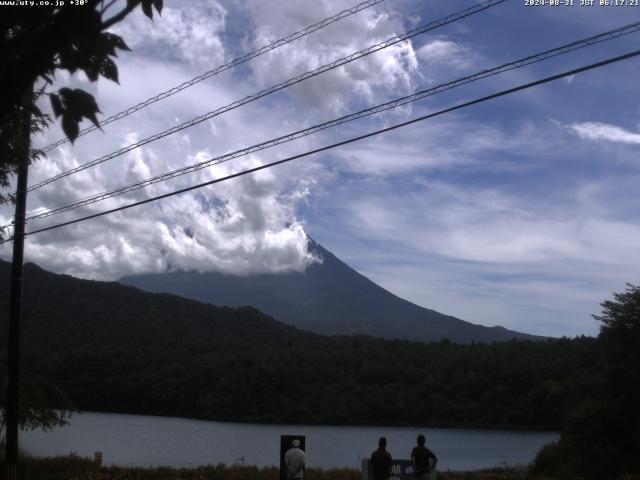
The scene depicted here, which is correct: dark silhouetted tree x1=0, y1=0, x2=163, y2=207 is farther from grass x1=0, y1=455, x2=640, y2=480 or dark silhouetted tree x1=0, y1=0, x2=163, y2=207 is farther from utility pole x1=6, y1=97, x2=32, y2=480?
grass x1=0, y1=455, x2=640, y2=480

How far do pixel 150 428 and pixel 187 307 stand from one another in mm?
70091

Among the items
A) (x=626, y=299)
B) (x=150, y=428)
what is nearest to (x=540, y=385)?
(x=150, y=428)

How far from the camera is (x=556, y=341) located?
87.6 meters

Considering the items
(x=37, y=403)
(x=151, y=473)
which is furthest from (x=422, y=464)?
(x=37, y=403)

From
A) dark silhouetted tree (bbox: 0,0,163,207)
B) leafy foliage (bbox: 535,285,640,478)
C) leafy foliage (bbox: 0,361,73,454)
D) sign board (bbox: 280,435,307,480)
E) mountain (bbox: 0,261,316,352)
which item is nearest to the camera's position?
dark silhouetted tree (bbox: 0,0,163,207)

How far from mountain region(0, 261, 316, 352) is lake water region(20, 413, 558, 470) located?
1219 centimetres

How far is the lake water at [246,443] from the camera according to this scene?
133 feet

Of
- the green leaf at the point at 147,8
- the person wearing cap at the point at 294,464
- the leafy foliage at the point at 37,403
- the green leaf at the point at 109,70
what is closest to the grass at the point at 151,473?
the leafy foliage at the point at 37,403

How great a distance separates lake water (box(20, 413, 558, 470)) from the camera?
40562 millimetres

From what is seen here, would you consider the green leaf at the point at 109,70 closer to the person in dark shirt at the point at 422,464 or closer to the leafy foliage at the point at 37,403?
the person in dark shirt at the point at 422,464

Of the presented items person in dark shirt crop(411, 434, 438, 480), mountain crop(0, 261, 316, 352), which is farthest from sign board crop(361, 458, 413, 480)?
mountain crop(0, 261, 316, 352)

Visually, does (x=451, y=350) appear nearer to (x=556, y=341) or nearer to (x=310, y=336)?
(x=556, y=341)

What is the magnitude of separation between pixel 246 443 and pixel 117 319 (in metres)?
59.2

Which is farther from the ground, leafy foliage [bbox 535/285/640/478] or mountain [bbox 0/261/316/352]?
mountain [bbox 0/261/316/352]
